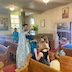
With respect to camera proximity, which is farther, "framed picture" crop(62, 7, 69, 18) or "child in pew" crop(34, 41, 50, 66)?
"framed picture" crop(62, 7, 69, 18)

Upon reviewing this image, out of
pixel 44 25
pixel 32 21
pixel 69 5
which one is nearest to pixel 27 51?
pixel 69 5

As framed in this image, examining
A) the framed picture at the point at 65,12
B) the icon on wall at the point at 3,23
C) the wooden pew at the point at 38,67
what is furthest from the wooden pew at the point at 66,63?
the icon on wall at the point at 3,23

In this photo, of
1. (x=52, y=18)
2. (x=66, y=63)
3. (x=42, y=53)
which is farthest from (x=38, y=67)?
(x=52, y=18)

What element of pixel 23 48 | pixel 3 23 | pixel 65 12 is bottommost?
pixel 23 48

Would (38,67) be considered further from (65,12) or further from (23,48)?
(65,12)

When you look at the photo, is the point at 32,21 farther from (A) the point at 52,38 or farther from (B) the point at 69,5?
(B) the point at 69,5

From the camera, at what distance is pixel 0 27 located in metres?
7.40

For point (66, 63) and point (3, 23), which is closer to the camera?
point (66, 63)

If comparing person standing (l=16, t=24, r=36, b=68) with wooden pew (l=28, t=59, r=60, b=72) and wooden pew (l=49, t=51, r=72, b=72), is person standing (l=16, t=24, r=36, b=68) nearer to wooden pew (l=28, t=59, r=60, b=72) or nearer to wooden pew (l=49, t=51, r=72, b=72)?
wooden pew (l=28, t=59, r=60, b=72)

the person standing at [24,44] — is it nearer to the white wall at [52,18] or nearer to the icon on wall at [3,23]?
the white wall at [52,18]

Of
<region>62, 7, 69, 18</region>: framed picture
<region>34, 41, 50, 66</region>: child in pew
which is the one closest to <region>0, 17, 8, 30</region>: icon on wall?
<region>62, 7, 69, 18</region>: framed picture

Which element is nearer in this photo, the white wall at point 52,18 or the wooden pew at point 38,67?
the wooden pew at point 38,67

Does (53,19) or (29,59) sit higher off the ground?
(53,19)

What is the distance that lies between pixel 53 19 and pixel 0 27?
11.7ft
